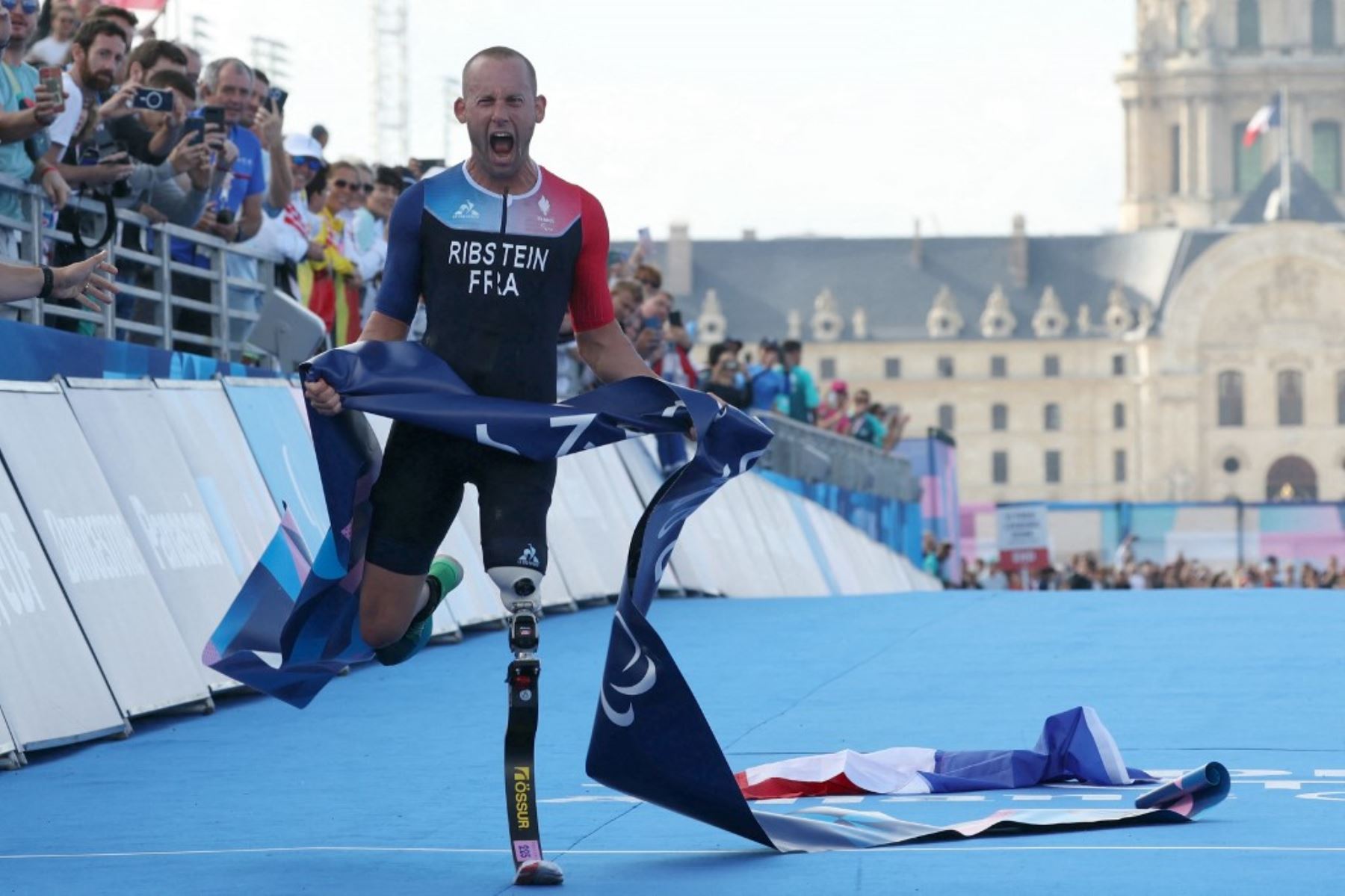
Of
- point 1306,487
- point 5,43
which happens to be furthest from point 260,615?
point 1306,487

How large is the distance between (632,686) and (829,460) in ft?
89.0

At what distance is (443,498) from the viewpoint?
23.6ft

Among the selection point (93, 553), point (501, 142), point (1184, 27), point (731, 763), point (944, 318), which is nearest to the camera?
point (501, 142)

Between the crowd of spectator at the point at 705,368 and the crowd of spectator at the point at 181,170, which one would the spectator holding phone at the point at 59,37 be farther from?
the crowd of spectator at the point at 705,368

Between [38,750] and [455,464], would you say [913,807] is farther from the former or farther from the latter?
[38,750]

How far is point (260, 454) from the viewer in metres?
13.9

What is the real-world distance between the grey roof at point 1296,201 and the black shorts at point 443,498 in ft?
474

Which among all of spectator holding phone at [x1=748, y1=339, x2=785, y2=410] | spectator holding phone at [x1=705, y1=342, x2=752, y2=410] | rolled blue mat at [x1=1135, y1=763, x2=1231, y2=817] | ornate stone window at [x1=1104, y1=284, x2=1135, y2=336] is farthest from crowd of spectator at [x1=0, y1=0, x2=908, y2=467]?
ornate stone window at [x1=1104, y1=284, x2=1135, y2=336]

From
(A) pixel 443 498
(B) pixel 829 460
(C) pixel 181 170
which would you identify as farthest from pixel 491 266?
(B) pixel 829 460

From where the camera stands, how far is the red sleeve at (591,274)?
719 cm

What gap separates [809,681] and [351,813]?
517cm

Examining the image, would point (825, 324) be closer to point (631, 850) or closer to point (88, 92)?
point (88, 92)

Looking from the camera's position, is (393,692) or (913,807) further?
(393,692)

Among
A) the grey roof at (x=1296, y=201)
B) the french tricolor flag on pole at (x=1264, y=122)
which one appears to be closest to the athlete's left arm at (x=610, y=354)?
the french tricolor flag on pole at (x=1264, y=122)
